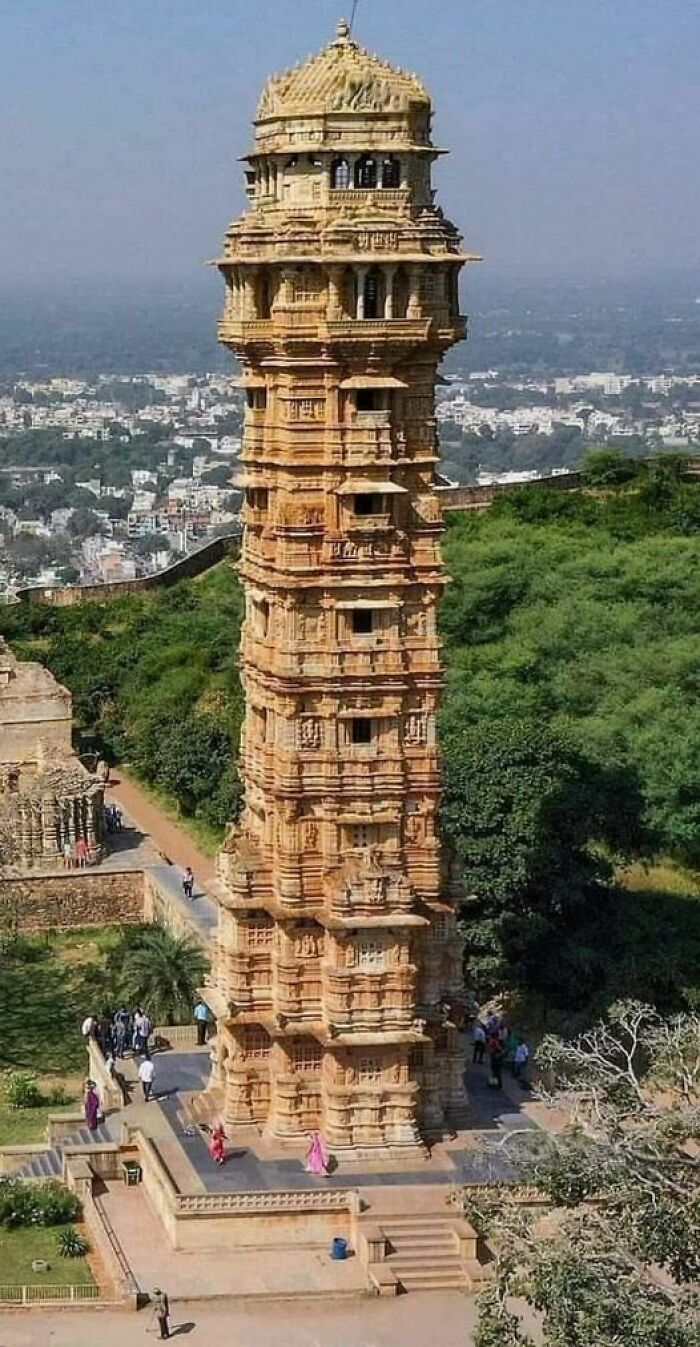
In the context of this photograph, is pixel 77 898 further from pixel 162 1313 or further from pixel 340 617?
pixel 162 1313

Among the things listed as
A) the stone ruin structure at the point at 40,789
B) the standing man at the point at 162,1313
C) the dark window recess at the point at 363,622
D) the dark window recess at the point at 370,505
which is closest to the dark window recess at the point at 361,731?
the dark window recess at the point at 363,622

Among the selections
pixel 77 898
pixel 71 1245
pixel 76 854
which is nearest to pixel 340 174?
pixel 71 1245

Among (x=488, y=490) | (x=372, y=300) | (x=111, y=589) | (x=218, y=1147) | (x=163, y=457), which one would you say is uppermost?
(x=372, y=300)

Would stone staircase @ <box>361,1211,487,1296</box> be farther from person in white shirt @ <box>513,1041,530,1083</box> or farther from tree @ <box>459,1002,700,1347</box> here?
person in white shirt @ <box>513,1041,530,1083</box>

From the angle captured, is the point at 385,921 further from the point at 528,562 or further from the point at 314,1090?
the point at 528,562

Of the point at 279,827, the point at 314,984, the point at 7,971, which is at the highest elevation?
the point at 279,827

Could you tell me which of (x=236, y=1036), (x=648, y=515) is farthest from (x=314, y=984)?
(x=648, y=515)
